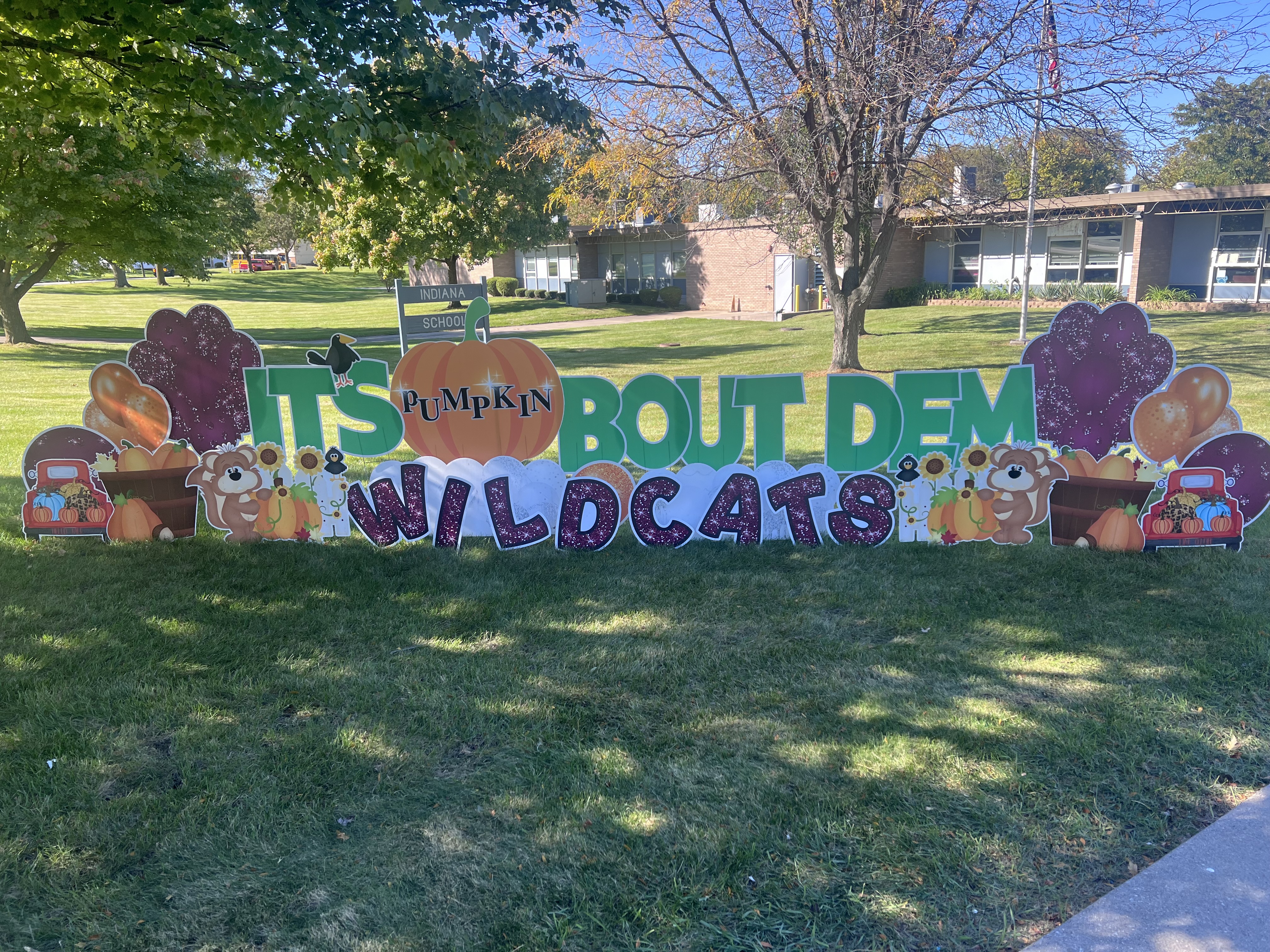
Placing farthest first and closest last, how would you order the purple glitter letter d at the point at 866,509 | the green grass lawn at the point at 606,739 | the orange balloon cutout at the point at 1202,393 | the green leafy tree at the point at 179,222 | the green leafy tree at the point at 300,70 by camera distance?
the green leafy tree at the point at 179,222 → the purple glitter letter d at the point at 866,509 → the orange balloon cutout at the point at 1202,393 → the green leafy tree at the point at 300,70 → the green grass lawn at the point at 606,739

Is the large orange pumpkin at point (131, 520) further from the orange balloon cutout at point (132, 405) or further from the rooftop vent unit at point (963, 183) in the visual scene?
the rooftop vent unit at point (963, 183)

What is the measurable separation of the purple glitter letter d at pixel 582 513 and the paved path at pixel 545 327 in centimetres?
1665

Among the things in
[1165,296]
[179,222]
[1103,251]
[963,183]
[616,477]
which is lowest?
[616,477]

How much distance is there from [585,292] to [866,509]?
108 feet

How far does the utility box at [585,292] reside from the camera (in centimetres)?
3797

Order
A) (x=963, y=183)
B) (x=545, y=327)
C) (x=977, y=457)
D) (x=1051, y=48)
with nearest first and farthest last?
(x=977, y=457) → (x=1051, y=48) → (x=963, y=183) → (x=545, y=327)

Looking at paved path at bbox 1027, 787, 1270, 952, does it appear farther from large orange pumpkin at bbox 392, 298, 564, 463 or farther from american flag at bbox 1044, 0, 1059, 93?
american flag at bbox 1044, 0, 1059, 93

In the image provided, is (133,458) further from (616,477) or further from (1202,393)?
(1202,393)

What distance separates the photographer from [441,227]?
27.1 m

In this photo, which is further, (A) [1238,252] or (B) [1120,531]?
(A) [1238,252]

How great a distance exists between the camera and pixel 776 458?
253 inches

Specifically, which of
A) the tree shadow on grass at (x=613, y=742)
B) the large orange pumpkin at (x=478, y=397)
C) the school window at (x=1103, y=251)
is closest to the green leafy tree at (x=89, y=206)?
the large orange pumpkin at (x=478, y=397)

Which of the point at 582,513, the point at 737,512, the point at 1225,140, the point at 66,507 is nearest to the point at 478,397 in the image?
the point at 582,513

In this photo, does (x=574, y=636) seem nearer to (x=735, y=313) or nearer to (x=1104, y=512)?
(x=1104, y=512)
